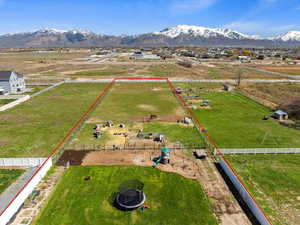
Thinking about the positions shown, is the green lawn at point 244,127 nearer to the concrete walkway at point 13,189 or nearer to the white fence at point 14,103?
the concrete walkway at point 13,189

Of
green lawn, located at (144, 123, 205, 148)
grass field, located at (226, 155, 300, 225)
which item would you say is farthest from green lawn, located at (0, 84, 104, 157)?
grass field, located at (226, 155, 300, 225)

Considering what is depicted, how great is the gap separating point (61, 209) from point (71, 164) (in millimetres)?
7636

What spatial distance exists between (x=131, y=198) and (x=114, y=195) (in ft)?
7.30

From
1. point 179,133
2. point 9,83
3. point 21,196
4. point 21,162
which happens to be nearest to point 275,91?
point 179,133

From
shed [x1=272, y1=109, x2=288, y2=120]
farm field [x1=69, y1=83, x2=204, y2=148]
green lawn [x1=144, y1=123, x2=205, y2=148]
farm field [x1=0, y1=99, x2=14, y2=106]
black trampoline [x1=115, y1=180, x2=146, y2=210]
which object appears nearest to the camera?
black trampoline [x1=115, y1=180, x2=146, y2=210]

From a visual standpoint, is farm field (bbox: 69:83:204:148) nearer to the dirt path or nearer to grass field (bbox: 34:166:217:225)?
the dirt path

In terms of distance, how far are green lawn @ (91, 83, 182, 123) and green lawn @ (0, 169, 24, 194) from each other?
60.6ft

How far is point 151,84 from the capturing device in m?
75.5

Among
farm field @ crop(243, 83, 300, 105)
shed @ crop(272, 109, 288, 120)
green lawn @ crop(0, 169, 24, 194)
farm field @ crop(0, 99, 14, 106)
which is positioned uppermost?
farm field @ crop(243, 83, 300, 105)

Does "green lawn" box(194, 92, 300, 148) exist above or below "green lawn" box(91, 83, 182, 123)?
below

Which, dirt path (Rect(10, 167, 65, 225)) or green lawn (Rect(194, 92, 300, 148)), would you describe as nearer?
Answer: dirt path (Rect(10, 167, 65, 225))

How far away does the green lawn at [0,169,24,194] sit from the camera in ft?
72.3
